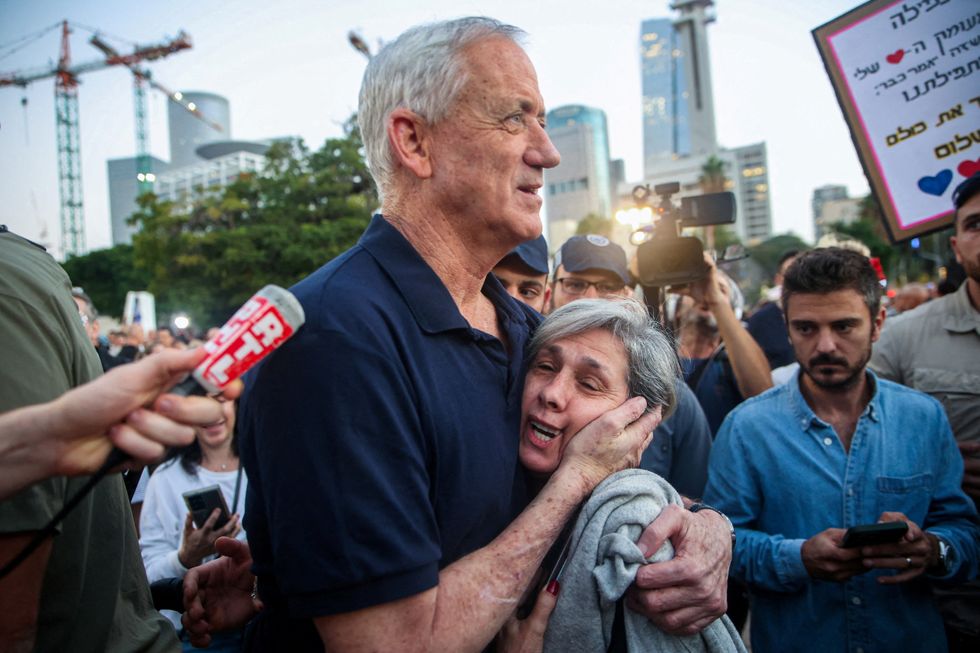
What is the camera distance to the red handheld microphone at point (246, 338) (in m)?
1.03

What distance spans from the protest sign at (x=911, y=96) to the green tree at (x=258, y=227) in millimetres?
26318

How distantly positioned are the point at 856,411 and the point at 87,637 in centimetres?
294

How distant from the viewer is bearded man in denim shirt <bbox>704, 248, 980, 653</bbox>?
2402 mm

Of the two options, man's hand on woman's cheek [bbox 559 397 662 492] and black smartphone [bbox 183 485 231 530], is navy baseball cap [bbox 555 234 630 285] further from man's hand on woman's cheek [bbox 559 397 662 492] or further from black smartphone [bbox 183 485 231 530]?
black smartphone [bbox 183 485 231 530]

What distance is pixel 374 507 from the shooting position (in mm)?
1210

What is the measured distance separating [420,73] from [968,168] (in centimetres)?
328

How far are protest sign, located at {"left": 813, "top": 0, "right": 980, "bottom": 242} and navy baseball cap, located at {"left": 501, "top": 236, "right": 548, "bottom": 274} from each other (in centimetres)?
196

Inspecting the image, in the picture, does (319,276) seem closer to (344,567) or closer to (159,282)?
(344,567)

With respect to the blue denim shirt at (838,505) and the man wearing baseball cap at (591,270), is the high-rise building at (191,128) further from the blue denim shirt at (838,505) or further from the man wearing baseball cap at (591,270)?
the blue denim shirt at (838,505)

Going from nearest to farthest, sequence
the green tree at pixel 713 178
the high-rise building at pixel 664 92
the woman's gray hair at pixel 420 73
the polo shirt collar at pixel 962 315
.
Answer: the woman's gray hair at pixel 420 73
the polo shirt collar at pixel 962 315
the green tree at pixel 713 178
the high-rise building at pixel 664 92

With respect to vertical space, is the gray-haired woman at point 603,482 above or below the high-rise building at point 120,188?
below

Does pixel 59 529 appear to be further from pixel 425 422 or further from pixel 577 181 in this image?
pixel 577 181

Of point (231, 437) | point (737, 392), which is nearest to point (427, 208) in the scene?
point (231, 437)

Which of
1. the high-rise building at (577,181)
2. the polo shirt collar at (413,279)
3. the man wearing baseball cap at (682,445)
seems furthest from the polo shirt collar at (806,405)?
the high-rise building at (577,181)
